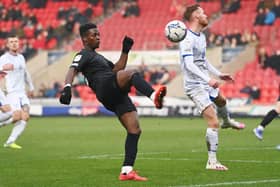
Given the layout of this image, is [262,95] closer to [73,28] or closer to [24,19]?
[73,28]

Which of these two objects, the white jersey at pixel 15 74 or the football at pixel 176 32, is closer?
the football at pixel 176 32

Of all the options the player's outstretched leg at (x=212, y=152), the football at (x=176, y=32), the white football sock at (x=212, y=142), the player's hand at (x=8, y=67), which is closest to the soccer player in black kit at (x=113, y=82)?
the football at (x=176, y=32)

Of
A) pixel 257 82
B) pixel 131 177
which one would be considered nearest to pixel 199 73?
pixel 131 177

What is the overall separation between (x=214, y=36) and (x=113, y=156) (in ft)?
75.4

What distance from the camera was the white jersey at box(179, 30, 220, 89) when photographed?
12055 millimetres

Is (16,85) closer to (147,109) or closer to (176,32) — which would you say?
(176,32)

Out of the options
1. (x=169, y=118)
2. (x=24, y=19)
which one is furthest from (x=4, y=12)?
(x=169, y=118)

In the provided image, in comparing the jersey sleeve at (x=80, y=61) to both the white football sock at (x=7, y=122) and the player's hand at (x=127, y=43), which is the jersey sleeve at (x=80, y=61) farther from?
the white football sock at (x=7, y=122)

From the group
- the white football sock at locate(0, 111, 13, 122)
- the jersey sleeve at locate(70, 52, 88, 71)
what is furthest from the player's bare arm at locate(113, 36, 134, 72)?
the white football sock at locate(0, 111, 13, 122)

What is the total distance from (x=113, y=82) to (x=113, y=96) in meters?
0.21

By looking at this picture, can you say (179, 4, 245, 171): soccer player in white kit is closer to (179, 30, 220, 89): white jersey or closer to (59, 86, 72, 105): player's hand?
(179, 30, 220, 89): white jersey

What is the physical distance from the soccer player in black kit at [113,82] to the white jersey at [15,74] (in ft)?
24.2

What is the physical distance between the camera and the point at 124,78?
1034 centimetres

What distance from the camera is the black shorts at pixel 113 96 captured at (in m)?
10.6
